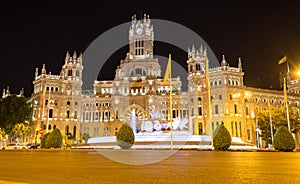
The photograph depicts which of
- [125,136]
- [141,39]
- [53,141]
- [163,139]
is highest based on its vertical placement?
[141,39]

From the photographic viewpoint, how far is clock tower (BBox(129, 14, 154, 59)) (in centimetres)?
9862

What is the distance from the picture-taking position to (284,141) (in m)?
28.8

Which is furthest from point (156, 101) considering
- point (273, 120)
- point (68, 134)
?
point (273, 120)

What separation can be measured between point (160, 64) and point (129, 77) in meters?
12.9

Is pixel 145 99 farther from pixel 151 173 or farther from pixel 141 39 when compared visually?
pixel 151 173

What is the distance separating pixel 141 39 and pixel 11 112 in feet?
196

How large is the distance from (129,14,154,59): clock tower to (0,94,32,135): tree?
50.8 meters

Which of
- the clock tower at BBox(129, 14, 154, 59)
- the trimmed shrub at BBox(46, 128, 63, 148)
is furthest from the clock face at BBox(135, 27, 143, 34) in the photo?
the trimmed shrub at BBox(46, 128, 63, 148)

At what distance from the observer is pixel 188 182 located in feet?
19.5

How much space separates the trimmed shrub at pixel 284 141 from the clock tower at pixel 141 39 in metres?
69.7

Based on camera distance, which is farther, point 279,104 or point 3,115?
point 279,104

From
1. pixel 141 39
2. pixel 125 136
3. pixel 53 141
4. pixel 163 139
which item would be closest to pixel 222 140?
pixel 125 136

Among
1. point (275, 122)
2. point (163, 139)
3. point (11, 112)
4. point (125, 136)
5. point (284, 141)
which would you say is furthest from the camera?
point (275, 122)

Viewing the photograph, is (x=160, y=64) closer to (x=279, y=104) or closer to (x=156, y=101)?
(x=156, y=101)
